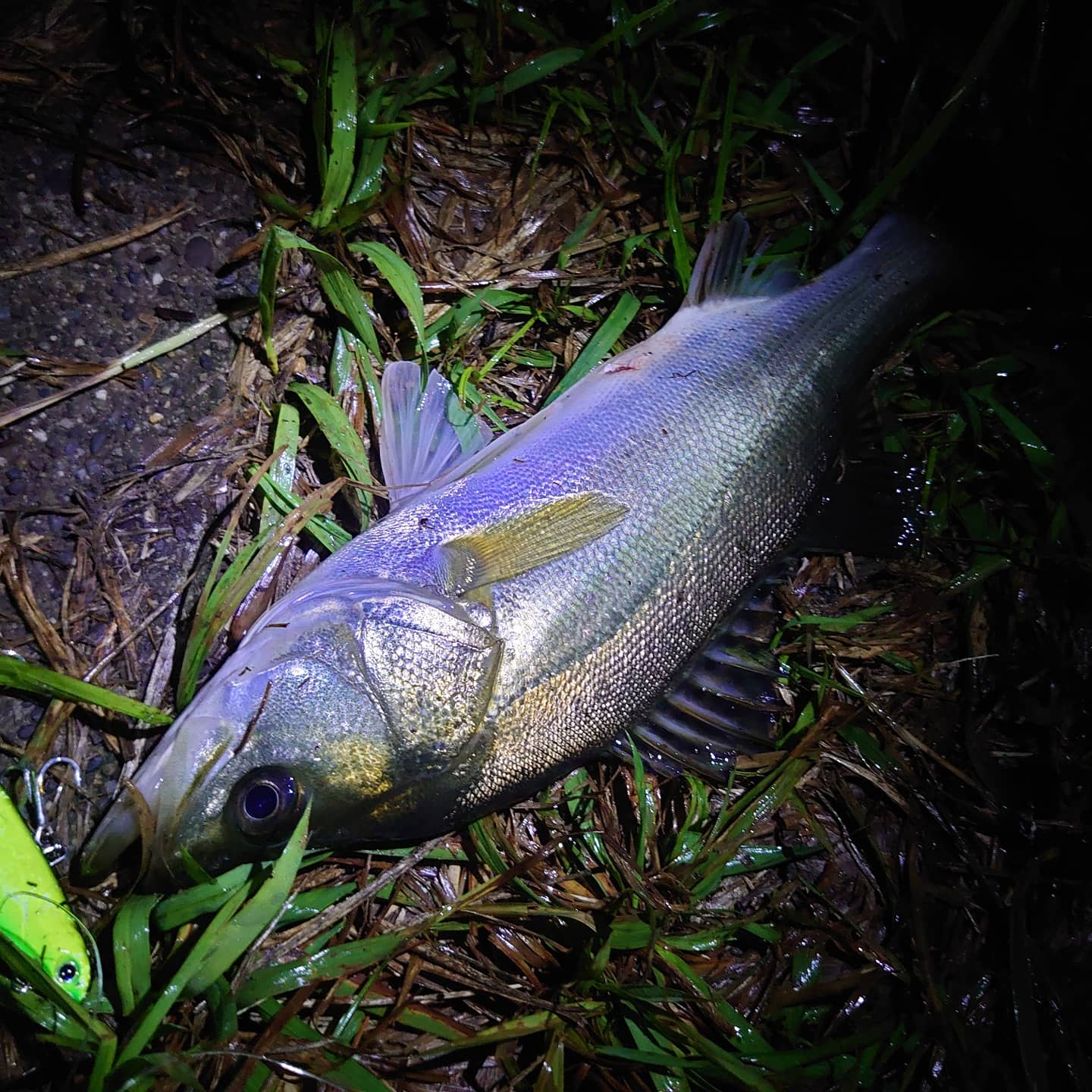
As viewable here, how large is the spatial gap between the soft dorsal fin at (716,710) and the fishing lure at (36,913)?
1.49 metres

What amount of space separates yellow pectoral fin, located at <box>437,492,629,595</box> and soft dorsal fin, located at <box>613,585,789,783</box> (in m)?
0.56

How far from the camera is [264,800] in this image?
5.50ft

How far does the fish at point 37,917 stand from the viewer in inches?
69.2

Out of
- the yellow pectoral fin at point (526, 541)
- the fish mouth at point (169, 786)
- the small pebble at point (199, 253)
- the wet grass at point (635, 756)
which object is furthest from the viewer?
the small pebble at point (199, 253)

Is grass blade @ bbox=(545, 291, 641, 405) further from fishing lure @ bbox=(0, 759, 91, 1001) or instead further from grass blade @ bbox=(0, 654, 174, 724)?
fishing lure @ bbox=(0, 759, 91, 1001)

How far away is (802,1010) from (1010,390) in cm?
236

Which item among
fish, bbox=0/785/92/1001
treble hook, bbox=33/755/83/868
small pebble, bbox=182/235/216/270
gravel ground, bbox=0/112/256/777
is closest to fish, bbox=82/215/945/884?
fish, bbox=0/785/92/1001

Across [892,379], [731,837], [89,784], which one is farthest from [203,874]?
[892,379]

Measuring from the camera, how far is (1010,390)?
2762mm

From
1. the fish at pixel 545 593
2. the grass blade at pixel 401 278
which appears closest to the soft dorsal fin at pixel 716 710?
the fish at pixel 545 593

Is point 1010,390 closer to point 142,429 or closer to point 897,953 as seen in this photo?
point 897,953

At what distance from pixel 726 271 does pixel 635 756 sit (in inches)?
64.2

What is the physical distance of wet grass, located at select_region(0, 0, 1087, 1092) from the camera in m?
2.09

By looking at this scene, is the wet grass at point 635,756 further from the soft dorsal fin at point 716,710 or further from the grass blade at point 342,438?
the soft dorsal fin at point 716,710
